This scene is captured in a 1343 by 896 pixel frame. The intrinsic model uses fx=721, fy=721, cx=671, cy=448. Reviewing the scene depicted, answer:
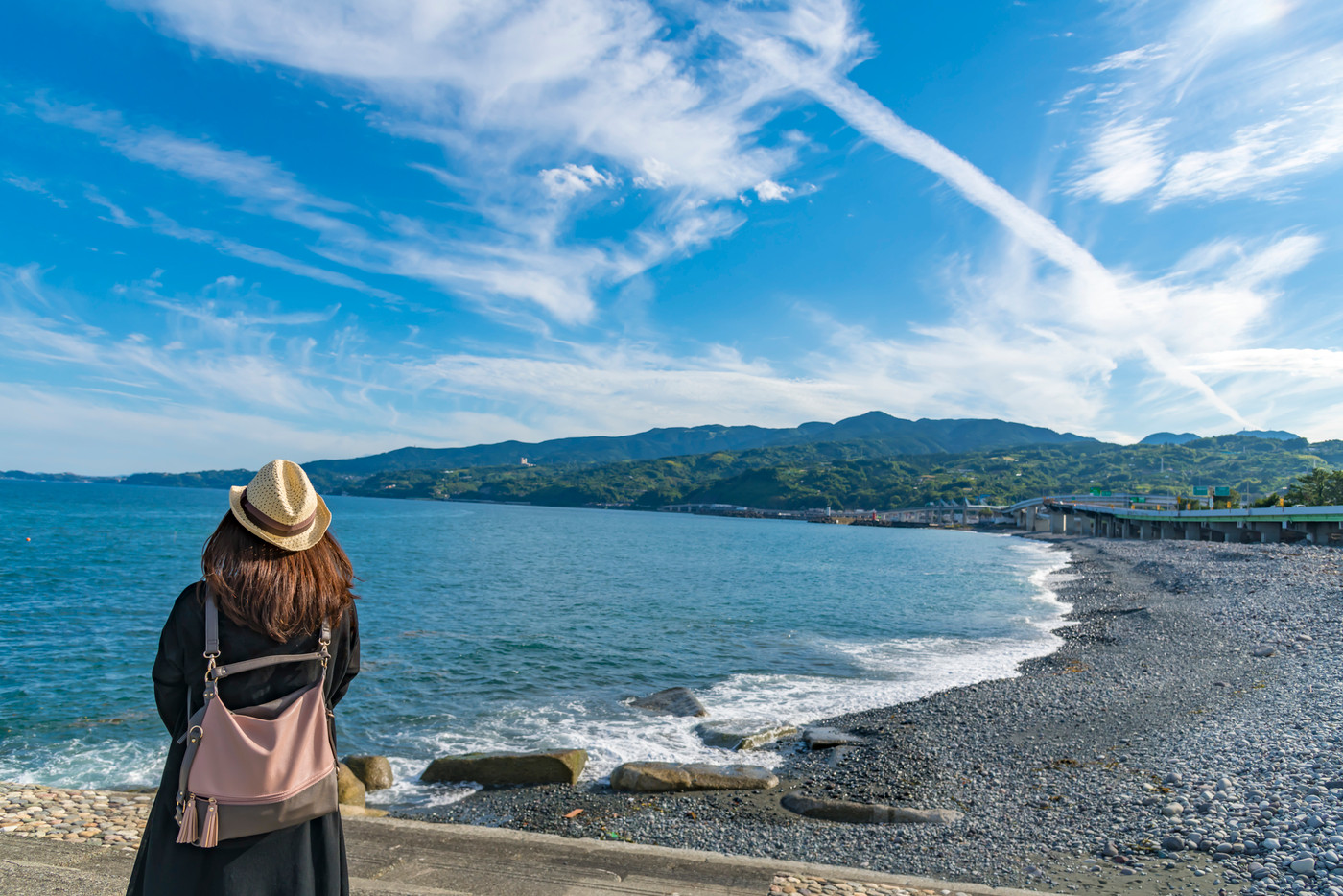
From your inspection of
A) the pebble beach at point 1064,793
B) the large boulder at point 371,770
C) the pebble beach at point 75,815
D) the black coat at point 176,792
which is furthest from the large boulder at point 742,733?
the black coat at point 176,792

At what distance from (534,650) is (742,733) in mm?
10780

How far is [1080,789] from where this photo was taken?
10.2 m

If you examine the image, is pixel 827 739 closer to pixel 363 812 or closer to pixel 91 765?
pixel 363 812

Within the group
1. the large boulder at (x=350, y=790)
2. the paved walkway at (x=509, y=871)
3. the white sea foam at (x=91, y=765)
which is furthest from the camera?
the white sea foam at (x=91, y=765)

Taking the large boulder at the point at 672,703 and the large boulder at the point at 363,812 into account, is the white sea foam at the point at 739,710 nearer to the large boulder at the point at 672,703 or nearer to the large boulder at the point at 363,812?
the large boulder at the point at 672,703

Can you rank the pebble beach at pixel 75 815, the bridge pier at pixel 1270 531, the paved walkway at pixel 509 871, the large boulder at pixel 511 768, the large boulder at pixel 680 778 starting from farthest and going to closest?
the bridge pier at pixel 1270 531
the large boulder at pixel 511 768
the large boulder at pixel 680 778
the pebble beach at pixel 75 815
the paved walkway at pixel 509 871

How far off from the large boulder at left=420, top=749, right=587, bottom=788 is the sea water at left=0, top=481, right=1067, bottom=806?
0.42m

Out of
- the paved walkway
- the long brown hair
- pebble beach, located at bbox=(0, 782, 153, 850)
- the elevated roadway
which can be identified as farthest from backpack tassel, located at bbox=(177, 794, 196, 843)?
the elevated roadway

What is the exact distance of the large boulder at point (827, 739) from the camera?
1381 cm

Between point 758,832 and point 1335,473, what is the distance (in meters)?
100

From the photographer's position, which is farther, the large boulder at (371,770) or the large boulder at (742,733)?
the large boulder at (742,733)

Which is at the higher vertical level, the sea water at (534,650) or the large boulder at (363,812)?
the large boulder at (363,812)

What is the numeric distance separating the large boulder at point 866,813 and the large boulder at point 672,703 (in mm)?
5964

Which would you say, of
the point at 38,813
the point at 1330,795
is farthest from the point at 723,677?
the point at 38,813
